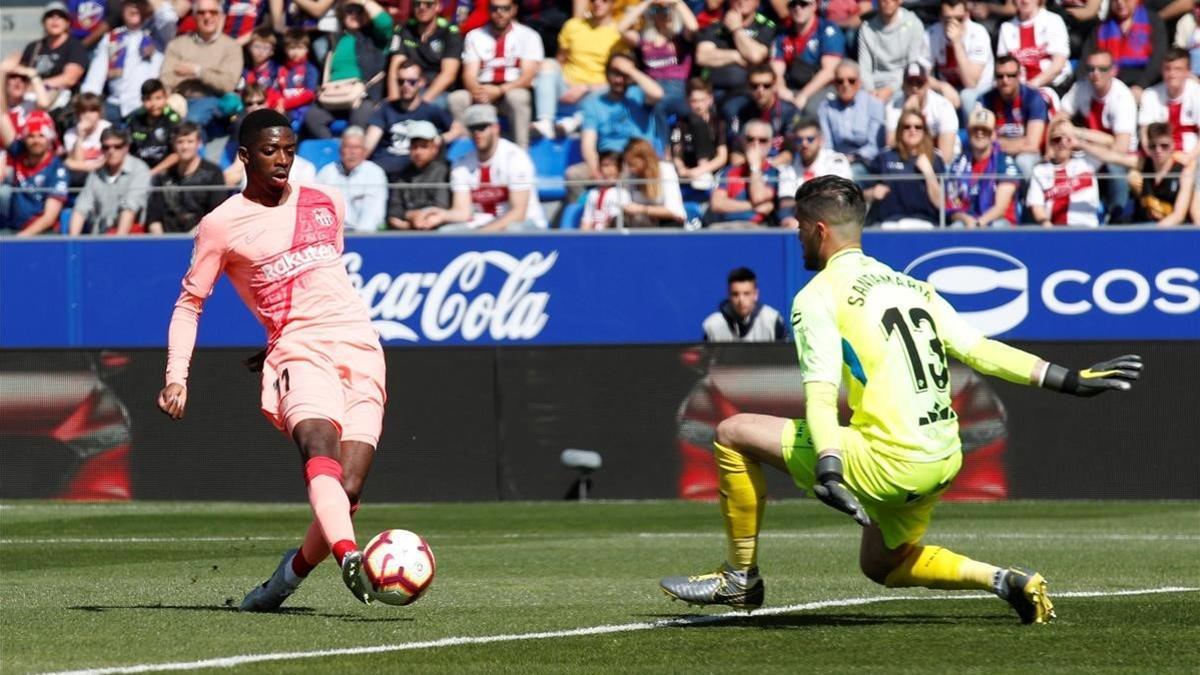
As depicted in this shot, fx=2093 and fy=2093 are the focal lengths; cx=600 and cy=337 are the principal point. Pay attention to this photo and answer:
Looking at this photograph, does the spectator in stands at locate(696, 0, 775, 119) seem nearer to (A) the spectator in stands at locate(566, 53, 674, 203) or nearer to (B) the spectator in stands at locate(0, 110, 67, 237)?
(A) the spectator in stands at locate(566, 53, 674, 203)

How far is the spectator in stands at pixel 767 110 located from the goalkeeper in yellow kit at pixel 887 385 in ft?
41.1

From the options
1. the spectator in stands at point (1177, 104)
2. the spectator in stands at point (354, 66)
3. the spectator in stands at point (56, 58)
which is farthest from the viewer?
the spectator in stands at point (56, 58)

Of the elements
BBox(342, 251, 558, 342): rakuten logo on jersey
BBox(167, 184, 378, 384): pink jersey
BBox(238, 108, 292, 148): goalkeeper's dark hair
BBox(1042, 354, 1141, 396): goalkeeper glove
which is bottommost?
BBox(342, 251, 558, 342): rakuten logo on jersey

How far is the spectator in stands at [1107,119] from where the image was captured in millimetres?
19750

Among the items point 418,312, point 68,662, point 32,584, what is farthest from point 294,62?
point 68,662

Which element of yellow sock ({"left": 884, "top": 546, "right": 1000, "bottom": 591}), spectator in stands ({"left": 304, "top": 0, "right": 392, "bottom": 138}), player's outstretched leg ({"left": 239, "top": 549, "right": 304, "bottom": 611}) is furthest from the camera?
spectator in stands ({"left": 304, "top": 0, "right": 392, "bottom": 138})

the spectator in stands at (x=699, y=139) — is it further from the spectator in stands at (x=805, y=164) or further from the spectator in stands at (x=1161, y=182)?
the spectator in stands at (x=1161, y=182)

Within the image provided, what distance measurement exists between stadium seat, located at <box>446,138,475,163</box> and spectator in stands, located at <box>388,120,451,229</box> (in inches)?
6.6

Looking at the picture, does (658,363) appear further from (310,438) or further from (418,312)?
(310,438)

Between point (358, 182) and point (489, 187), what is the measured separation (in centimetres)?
133

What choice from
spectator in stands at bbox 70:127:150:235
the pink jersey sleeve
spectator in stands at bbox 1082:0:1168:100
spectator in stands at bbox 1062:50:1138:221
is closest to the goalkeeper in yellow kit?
the pink jersey sleeve

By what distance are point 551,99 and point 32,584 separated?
471 inches

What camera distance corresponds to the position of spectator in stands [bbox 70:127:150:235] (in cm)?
2103

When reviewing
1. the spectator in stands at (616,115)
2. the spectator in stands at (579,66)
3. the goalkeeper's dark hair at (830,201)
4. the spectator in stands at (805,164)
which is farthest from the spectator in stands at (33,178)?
the goalkeeper's dark hair at (830,201)
